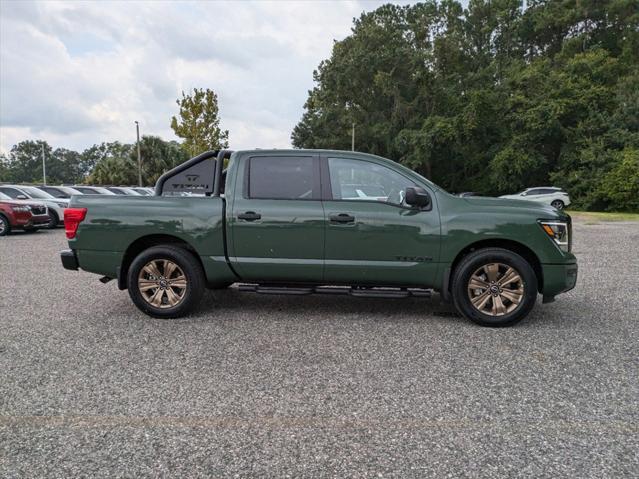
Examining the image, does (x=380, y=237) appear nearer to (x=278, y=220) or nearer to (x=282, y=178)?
(x=278, y=220)

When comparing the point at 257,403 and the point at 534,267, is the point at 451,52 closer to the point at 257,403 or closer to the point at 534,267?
the point at 534,267

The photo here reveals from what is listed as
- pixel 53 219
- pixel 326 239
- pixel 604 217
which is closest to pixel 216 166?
pixel 326 239

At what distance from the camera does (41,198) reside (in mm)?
15883

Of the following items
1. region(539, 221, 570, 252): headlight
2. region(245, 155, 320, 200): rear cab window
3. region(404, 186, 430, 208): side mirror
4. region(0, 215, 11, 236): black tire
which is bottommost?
region(0, 215, 11, 236): black tire

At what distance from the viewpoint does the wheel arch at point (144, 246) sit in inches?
197

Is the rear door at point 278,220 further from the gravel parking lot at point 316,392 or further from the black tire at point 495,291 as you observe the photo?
the black tire at point 495,291

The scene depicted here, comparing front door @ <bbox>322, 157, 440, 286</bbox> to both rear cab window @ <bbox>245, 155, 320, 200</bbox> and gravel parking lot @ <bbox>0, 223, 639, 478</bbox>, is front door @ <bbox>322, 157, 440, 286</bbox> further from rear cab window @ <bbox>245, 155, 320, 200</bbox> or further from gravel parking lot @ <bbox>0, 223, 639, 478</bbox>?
gravel parking lot @ <bbox>0, 223, 639, 478</bbox>

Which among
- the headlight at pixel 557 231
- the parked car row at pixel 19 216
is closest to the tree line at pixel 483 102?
the parked car row at pixel 19 216

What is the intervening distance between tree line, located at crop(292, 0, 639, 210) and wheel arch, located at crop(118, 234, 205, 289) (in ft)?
97.7

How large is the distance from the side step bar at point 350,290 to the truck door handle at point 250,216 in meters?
0.77

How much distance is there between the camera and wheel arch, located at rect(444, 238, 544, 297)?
4.74 metres

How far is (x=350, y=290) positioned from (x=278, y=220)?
1.08m

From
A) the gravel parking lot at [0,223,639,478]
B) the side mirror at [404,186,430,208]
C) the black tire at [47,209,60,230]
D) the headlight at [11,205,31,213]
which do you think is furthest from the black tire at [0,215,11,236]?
the side mirror at [404,186,430,208]

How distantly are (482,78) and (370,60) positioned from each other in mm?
10694
